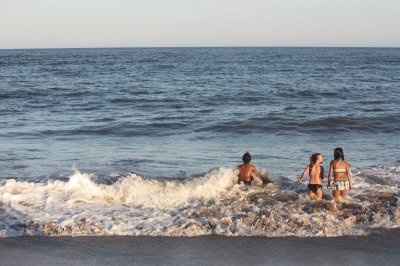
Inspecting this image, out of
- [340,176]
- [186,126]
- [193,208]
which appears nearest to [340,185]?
[340,176]

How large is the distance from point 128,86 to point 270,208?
24.9 metres

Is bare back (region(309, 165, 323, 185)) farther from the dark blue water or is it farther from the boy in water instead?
the dark blue water

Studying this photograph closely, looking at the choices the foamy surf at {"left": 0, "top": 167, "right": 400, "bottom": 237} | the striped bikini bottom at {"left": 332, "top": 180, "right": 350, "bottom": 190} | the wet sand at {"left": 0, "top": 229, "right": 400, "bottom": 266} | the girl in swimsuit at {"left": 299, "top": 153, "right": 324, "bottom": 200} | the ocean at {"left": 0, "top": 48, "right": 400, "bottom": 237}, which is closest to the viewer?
the wet sand at {"left": 0, "top": 229, "right": 400, "bottom": 266}

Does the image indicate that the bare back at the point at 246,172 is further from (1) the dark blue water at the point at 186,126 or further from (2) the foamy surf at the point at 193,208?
(1) the dark blue water at the point at 186,126

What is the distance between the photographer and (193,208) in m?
8.72

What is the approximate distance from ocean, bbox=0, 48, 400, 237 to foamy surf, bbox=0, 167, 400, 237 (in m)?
0.02

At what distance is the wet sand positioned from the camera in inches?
252

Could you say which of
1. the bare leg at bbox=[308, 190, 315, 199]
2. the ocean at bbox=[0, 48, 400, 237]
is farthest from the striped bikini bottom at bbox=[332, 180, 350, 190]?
the bare leg at bbox=[308, 190, 315, 199]

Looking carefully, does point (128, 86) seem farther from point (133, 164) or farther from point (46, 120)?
point (133, 164)

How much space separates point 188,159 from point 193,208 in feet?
13.6

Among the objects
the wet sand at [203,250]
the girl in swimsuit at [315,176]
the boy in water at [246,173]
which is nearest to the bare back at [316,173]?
the girl in swimsuit at [315,176]

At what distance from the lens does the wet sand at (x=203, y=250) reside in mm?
6406

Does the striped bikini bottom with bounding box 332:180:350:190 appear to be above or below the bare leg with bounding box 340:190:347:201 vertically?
above

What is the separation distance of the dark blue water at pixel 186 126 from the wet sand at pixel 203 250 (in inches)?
163
